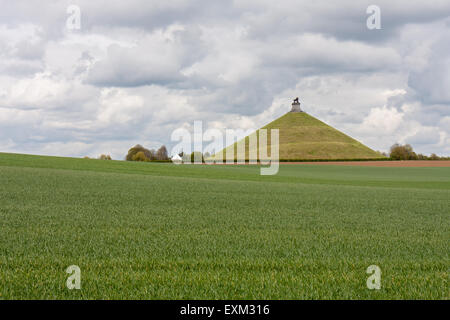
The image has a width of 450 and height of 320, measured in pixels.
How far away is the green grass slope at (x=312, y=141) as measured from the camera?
13962cm

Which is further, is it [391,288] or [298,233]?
[298,233]

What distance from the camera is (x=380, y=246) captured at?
9695 mm

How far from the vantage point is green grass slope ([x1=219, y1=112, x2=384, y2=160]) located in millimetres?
139625

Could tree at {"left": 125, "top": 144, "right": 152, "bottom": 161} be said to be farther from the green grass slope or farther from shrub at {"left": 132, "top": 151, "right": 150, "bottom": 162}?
the green grass slope

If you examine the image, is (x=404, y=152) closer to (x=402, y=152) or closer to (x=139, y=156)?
(x=402, y=152)

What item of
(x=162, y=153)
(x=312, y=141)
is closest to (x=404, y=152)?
(x=312, y=141)

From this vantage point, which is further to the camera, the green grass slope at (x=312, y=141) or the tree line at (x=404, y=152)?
the green grass slope at (x=312, y=141)

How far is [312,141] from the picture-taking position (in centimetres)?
16062

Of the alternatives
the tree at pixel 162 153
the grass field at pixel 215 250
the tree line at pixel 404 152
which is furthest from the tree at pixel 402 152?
the grass field at pixel 215 250
